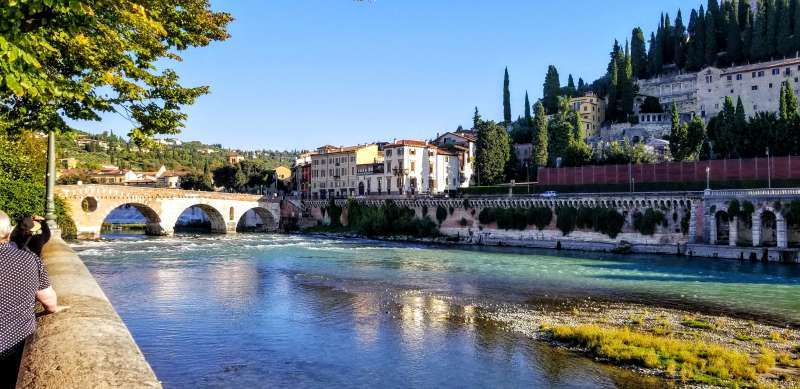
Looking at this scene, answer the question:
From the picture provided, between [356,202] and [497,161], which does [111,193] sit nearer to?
[356,202]

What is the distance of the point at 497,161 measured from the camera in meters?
71.2

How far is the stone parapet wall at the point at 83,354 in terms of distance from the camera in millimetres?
3557

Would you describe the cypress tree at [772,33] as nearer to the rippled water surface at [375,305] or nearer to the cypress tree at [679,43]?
the cypress tree at [679,43]

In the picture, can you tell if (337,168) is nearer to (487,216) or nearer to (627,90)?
(487,216)

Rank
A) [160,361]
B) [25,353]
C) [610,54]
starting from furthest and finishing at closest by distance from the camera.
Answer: [610,54], [160,361], [25,353]

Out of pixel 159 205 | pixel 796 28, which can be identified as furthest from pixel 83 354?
pixel 796 28

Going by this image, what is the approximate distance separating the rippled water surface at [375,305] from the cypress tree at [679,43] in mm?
71724

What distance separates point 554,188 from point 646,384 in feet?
161

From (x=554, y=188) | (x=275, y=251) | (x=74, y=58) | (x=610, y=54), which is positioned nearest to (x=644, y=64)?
(x=610, y=54)

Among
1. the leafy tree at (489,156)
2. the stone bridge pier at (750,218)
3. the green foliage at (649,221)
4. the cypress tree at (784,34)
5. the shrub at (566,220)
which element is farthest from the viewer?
the cypress tree at (784,34)

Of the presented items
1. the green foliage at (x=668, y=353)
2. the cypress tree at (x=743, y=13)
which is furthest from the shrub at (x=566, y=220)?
the cypress tree at (x=743, y=13)

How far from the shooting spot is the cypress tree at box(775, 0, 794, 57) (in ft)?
280

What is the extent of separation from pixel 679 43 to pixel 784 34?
728 inches

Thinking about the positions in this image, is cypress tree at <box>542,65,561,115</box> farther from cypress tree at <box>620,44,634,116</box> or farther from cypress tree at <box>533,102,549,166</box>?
cypress tree at <box>533,102,549,166</box>
